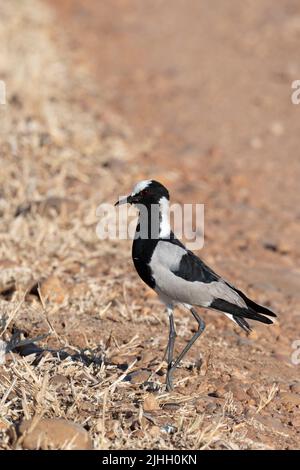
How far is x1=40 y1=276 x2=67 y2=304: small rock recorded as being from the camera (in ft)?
18.5

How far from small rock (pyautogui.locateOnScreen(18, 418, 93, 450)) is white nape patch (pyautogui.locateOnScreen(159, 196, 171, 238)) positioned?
1.30 metres

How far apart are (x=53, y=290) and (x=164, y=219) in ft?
4.14

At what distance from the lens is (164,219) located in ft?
15.6

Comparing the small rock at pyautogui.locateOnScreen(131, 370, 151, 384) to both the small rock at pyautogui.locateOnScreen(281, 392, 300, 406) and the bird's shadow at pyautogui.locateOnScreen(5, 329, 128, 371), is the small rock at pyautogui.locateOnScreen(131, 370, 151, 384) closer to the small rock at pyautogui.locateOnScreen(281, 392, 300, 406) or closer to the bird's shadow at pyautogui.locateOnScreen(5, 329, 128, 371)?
the bird's shadow at pyautogui.locateOnScreen(5, 329, 128, 371)

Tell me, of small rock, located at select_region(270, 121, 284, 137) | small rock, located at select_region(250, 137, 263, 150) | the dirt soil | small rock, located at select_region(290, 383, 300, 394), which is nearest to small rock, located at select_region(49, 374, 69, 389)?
the dirt soil

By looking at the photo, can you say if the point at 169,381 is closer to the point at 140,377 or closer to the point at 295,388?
the point at 140,377

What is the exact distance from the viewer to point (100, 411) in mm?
4145

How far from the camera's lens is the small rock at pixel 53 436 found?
3.75 m

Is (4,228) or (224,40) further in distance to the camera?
(224,40)

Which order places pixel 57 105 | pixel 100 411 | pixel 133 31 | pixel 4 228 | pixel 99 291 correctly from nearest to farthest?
pixel 100 411
pixel 99 291
pixel 4 228
pixel 57 105
pixel 133 31
